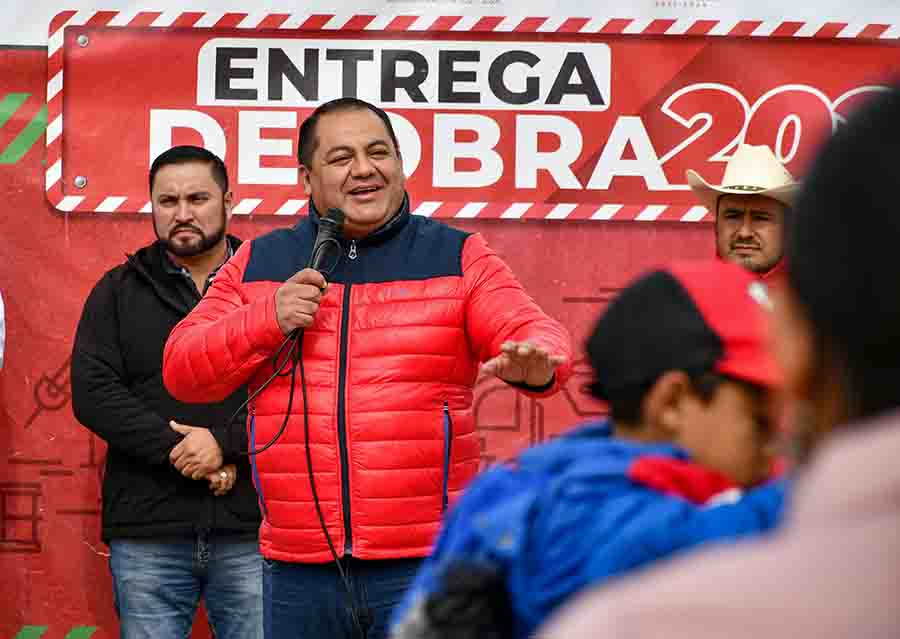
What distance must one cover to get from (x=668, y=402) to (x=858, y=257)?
2.70 ft

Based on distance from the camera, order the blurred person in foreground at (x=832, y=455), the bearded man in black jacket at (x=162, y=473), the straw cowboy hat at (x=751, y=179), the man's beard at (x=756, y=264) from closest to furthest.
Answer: the blurred person in foreground at (x=832, y=455) < the man's beard at (x=756, y=264) < the straw cowboy hat at (x=751, y=179) < the bearded man in black jacket at (x=162, y=473)

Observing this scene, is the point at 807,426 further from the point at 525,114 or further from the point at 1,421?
the point at 1,421

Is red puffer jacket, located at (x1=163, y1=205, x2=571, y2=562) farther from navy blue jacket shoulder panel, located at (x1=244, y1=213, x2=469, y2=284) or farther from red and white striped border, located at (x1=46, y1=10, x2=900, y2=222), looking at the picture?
red and white striped border, located at (x1=46, y1=10, x2=900, y2=222)

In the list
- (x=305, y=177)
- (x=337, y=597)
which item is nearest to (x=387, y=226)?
(x=305, y=177)

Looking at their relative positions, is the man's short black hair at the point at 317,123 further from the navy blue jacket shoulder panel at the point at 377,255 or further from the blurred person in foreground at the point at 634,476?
the blurred person in foreground at the point at 634,476

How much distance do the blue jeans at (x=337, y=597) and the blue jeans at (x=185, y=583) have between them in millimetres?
976

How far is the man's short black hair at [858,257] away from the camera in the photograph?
74 cm

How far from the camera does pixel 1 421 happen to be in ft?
15.3

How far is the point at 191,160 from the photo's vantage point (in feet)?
14.7

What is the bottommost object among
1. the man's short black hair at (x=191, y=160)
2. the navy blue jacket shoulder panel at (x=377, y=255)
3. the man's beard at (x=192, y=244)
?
the navy blue jacket shoulder panel at (x=377, y=255)

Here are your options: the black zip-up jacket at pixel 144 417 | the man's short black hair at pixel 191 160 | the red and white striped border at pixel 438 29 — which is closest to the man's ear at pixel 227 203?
the man's short black hair at pixel 191 160

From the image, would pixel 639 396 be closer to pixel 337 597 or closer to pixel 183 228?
pixel 337 597

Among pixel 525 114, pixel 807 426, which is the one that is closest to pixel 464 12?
pixel 525 114

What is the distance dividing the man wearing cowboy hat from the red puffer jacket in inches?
35.2
